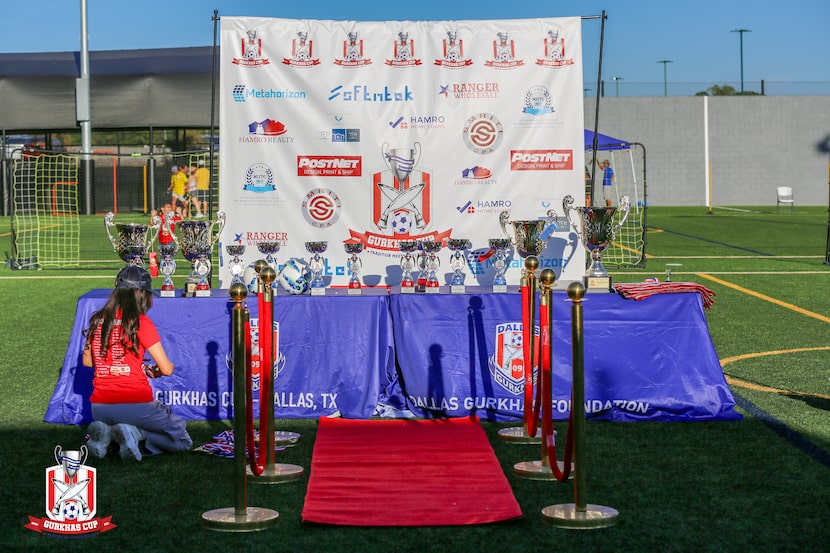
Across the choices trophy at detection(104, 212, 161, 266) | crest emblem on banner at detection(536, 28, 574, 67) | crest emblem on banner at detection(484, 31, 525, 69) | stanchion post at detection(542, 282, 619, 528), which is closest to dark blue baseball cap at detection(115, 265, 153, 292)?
trophy at detection(104, 212, 161, 266)

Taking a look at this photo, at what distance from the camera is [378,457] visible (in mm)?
6555

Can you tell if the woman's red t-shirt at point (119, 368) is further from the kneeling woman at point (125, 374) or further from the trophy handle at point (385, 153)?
Result: the trophy handle at point (385, 153)

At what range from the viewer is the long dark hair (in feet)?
21.0

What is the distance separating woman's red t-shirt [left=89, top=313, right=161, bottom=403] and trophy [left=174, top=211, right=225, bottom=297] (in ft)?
4.16

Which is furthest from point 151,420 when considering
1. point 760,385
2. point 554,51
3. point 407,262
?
point 554,51

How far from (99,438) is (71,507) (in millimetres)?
1376

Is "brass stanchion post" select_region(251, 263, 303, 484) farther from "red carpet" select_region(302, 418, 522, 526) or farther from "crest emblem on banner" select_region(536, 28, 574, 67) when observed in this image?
"crest emblem on banner" select_region(536, 28, 574, 67)

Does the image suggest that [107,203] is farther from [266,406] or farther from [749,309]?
[266,406]

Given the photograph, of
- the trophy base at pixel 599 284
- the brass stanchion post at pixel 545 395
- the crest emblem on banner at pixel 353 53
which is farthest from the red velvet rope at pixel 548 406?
the crest emblem on banner at pixel 353 53

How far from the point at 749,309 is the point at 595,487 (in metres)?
7.67

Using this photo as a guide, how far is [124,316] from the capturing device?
6.46m

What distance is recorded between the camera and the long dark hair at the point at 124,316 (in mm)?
6402

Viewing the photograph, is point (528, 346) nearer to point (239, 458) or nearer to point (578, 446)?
point (578, 446)

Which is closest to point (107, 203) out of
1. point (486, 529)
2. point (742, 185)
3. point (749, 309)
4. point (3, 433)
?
point (742, 185)
